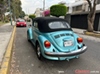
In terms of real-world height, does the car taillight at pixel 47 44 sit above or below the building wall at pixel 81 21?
below

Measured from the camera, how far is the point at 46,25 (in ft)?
14.0

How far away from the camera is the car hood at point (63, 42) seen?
3.57 meters

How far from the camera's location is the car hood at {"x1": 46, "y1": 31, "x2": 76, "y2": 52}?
357 cm

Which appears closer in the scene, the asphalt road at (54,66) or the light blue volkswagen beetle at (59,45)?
the asphalt road at (54,66)

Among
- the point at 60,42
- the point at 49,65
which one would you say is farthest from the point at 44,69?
the point at 60,42

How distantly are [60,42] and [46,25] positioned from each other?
1098 mm

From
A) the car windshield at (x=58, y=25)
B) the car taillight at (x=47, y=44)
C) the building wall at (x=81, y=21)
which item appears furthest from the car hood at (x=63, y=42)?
the building wall at (x=81, y=21)

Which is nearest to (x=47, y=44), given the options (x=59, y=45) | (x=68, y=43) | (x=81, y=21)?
(x=59, y=45)

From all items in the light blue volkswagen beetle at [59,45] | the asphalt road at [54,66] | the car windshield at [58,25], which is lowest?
the asphalt road at [54,66]

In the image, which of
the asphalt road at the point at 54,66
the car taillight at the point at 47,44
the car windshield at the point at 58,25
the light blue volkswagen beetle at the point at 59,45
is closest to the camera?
the asphalt road at the point at 54,66

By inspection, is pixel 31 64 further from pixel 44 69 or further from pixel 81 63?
pixel 81 63

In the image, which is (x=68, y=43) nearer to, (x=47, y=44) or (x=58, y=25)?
(x=47, y=44)

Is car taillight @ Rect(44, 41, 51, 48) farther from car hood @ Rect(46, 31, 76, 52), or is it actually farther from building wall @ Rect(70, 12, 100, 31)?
building wall @ Rect(70, 12, 100, 31)

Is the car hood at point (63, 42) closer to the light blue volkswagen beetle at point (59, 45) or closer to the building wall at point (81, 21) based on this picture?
the light blue volkswagen beetle at point (59, 45)
